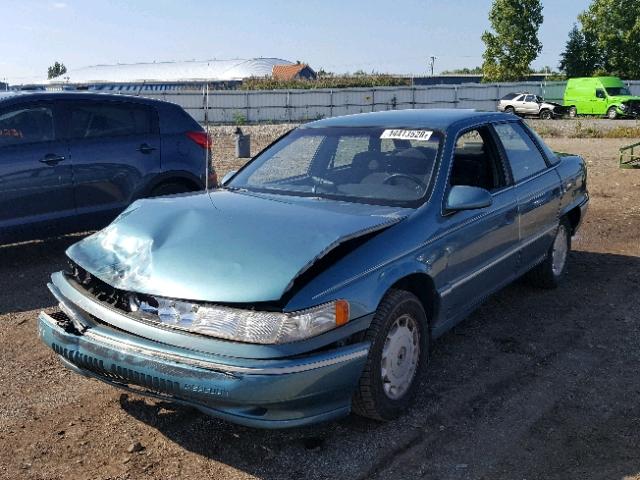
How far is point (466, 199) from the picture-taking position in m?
4.10

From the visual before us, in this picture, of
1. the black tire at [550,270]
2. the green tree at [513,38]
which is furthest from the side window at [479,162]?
the green tree at [513,38]

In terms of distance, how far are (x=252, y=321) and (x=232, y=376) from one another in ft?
0.83

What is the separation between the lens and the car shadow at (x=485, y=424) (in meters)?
3.32

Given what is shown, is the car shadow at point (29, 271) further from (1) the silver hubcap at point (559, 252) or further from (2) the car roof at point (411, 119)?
(1) the silver hubcap at point (559, 252)

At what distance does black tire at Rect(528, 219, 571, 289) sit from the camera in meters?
5.93

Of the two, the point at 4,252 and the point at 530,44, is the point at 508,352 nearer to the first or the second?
the point at 4,252

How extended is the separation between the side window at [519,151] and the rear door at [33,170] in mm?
4098

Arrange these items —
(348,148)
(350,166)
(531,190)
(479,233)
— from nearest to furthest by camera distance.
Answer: (479,233) → (350,166) → (348,148) → (531,190)

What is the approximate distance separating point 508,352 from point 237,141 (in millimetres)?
13470

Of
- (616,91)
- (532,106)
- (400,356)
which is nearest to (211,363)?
(400,356)

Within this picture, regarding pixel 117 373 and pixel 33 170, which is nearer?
pixel 117 373

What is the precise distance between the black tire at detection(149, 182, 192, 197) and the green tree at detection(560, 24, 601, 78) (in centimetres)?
5144

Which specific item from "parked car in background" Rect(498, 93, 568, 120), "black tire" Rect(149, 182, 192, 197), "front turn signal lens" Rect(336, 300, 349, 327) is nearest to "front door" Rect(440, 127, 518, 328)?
"front turn signal lens" Rect(336, 300, 349, 327)

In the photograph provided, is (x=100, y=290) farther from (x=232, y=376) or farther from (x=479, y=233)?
(x=479, y=233)
